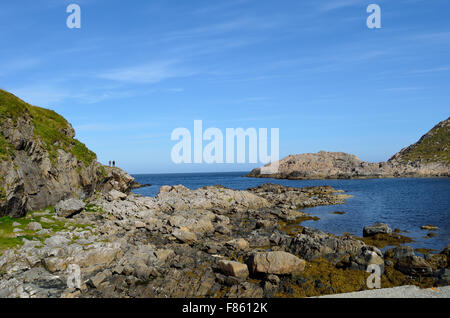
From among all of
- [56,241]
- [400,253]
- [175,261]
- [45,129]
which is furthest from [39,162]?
[400,253]

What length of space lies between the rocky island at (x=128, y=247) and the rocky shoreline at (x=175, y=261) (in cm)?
7

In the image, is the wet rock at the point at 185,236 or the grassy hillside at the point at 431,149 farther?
the grassy hillside at the point at 431,149

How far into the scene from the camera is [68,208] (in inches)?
1052

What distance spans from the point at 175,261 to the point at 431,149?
197m

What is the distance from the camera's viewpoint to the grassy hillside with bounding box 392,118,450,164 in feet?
521

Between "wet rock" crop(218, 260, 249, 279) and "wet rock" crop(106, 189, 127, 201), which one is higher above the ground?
"wet rock" crop(106, 189, 127, 201)

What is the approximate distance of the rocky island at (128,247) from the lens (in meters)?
16.4

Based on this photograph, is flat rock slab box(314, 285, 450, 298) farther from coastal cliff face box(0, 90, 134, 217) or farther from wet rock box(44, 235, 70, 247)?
coastal cliff face box(0, 90, 134, 217)

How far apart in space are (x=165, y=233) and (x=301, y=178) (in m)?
132

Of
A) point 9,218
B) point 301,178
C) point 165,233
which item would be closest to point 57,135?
point 9,218

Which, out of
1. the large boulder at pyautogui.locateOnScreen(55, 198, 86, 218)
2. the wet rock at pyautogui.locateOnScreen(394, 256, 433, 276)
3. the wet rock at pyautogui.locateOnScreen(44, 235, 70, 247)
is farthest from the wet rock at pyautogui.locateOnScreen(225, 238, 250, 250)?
the large boulder at pyautogui.locateOnScreen(55, 198, 86, 218)

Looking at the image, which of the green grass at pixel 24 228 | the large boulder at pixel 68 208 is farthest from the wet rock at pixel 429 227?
the large boulder at pixel 68 208

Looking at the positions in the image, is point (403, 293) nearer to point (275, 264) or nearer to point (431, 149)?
point (275, 264)

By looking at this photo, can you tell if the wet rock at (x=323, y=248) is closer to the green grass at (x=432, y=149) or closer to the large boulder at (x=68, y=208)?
the large boulder at (x=68, y=208)
